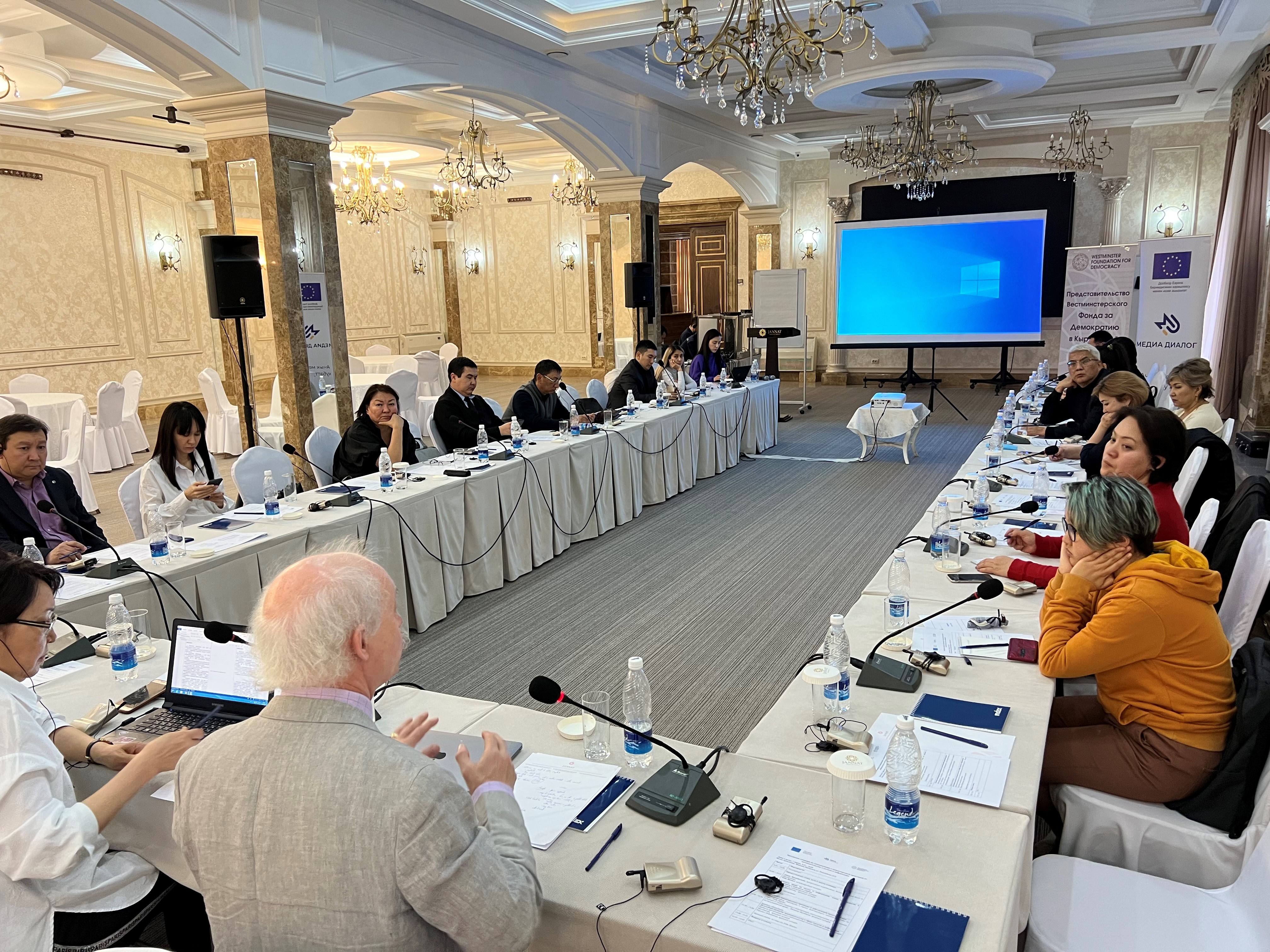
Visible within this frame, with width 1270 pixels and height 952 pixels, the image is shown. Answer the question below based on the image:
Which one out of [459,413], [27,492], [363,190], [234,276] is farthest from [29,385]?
[27,492]

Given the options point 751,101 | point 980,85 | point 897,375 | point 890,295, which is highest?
point 980,85

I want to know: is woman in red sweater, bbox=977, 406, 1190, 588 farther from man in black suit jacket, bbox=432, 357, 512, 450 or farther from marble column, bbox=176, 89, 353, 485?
marble column, bbox=176, 89, 353, 485

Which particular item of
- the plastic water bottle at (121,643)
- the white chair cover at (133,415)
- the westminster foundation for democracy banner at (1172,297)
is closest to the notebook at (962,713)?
the plastic water bottle at (121,643)

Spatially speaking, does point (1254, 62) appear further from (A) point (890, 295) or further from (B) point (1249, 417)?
(A) point (890, 295)

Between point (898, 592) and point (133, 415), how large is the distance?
9.04 metres

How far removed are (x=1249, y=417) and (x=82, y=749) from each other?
386 inches

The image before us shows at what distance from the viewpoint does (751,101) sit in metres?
5.19

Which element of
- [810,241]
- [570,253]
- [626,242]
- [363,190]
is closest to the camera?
[626,242]

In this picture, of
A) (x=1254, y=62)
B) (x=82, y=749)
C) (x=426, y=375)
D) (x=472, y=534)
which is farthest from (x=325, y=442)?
(x=1254, y=62)

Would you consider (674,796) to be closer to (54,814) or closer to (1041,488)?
(54,814)

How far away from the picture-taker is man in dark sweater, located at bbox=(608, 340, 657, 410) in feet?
26.8

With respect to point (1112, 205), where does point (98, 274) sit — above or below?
below

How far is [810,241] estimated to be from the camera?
14.5 metres

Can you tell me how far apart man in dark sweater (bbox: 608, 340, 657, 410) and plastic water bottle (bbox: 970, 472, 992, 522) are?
175 inches
